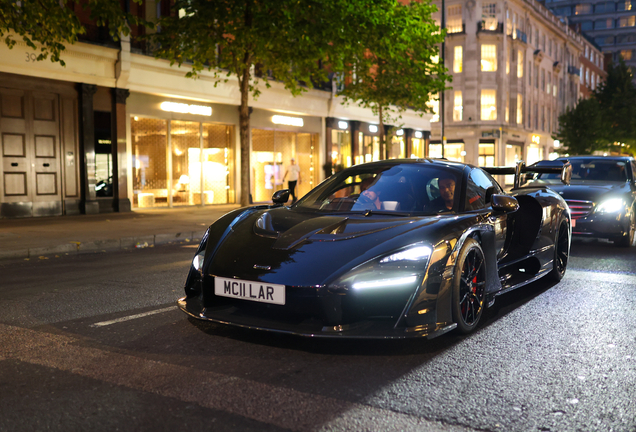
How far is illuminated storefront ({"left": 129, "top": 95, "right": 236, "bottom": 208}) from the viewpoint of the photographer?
19812 mm

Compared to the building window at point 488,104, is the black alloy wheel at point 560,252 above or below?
below

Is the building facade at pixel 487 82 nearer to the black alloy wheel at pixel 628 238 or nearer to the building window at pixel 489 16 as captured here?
the building window at pixel 489 16

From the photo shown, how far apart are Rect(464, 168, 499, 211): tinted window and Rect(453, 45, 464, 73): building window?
166 feet

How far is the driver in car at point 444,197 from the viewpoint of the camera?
5016 mm

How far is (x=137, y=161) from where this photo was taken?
1977 cm

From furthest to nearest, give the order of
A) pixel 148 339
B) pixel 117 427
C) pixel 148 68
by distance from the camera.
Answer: pixel 148 68, pixel 148 339, pixel 117 427

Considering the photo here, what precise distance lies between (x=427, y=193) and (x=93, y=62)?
15.2 m

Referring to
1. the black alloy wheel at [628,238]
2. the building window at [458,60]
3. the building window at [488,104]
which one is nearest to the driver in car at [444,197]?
the black alloy wheel at [628,238]

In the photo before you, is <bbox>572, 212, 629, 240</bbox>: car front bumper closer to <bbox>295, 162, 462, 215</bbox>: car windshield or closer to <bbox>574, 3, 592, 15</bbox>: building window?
<bbox>295, 162, 462, 215</bbox>: car windshield

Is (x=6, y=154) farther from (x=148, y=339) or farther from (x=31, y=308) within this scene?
(x=148, y=339)

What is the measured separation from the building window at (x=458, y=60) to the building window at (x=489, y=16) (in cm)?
260

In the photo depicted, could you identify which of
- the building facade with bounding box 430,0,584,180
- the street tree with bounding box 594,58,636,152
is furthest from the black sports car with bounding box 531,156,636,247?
the street tree with bounding box 594,58,636,152

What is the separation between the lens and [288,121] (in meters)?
25.7

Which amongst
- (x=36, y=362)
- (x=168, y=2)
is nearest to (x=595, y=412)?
(x=36, y=362)
